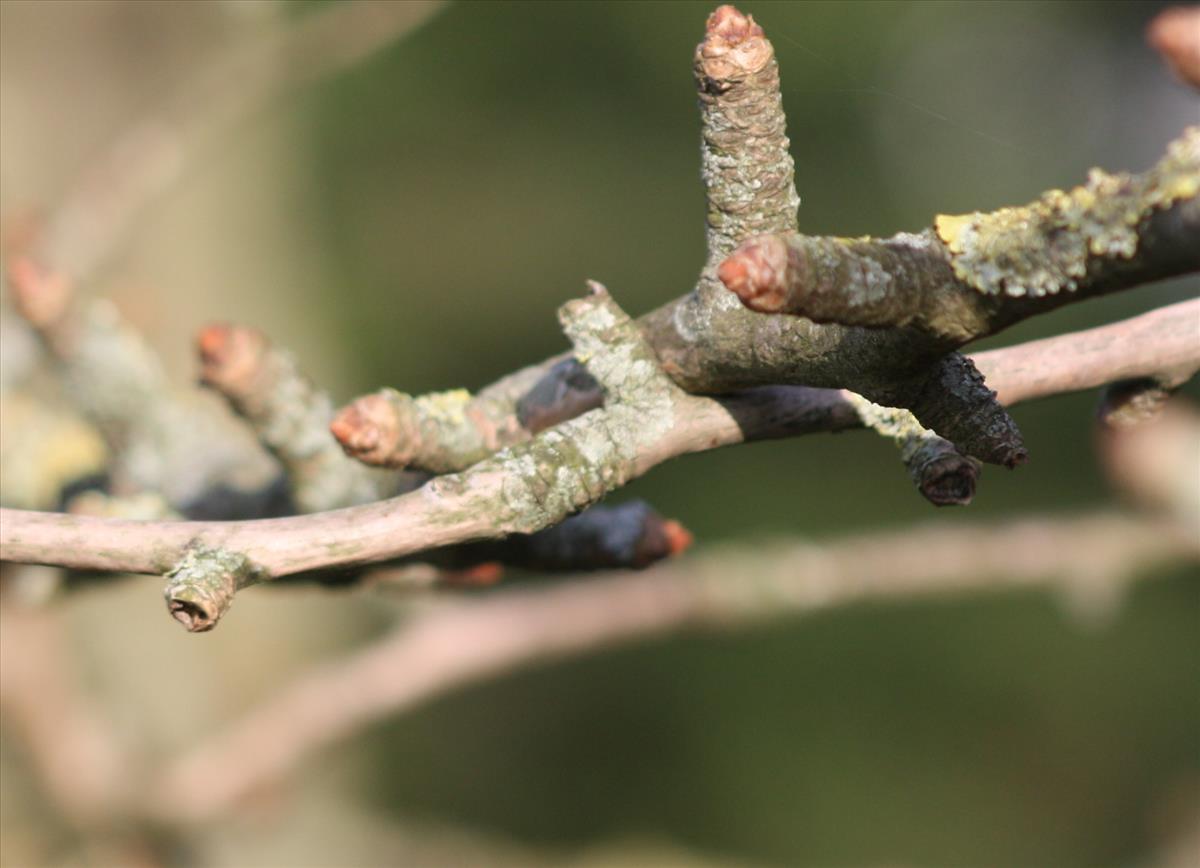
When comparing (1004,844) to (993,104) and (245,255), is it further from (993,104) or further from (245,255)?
(245,255)

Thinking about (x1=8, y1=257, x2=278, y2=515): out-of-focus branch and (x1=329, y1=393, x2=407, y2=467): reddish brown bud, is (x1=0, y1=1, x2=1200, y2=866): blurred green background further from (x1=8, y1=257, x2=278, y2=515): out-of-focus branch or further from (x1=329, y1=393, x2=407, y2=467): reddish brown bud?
(x1=329, y1=393, x2=407, y2=467): reddish brown bud

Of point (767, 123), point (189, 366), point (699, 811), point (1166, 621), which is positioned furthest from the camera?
point (189, 366)

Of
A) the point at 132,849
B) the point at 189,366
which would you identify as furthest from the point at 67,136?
the point at 132,849

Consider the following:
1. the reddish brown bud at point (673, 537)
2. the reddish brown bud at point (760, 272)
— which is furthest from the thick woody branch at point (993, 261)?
the reddish brown bud at point (673, 537)

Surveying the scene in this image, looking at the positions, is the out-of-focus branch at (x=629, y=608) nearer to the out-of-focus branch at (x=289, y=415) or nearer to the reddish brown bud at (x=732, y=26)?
the out-of-focus branch at (x=289, y=415)

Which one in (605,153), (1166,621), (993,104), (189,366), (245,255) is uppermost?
(245,255)

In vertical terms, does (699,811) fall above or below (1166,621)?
below

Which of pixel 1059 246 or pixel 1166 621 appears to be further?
pixel 1166 621

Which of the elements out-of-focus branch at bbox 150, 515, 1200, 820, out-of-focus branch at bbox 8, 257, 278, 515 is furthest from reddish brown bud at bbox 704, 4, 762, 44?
out-of-focus branch at bbox 150, 515, 1200, 820
